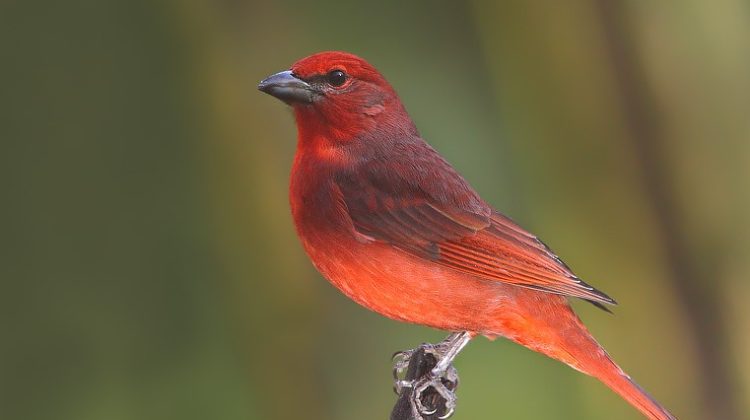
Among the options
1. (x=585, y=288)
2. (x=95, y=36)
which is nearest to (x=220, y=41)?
(x=95, y=36)

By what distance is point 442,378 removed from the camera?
3.84m

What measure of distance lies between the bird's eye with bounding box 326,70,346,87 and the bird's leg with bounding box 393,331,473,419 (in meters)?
0.78

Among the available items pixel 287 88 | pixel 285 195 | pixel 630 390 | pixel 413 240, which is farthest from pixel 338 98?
pixel 630 390

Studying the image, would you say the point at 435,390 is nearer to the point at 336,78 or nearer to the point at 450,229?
the point at 450,229

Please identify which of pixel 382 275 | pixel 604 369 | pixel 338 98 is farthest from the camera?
pixel 338 98

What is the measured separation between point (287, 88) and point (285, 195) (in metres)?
0.37

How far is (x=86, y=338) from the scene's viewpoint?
3.84 metres

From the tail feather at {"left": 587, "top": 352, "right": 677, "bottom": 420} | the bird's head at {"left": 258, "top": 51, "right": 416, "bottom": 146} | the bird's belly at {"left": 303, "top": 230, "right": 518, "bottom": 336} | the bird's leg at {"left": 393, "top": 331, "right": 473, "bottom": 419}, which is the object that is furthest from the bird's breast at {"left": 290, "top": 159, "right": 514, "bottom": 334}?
the tail feather at {"left": 587, "top": 352, "right": 677, "bottom": 420}

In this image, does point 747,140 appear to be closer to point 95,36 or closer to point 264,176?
point 264,176

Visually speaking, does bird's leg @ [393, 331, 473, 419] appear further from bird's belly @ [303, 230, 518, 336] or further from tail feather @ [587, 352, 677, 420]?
tail feather @ [587, 352, 677, 420]

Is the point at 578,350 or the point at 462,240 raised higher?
the point at 462,240

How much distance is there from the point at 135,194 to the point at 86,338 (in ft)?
1.39

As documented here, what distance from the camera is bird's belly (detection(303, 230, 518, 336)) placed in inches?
146

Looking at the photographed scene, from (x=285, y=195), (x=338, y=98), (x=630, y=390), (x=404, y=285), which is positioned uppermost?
(x=338, y=98)
